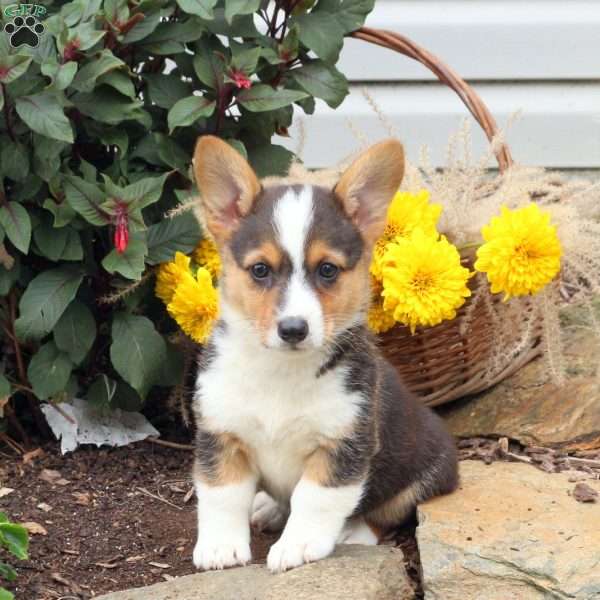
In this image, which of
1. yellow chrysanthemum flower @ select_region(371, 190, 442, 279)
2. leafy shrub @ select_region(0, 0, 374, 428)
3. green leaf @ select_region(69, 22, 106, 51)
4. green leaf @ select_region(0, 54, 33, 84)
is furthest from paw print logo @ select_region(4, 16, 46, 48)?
yellow chrysanthemum flower @ select_region(371, 190, 442, 279)

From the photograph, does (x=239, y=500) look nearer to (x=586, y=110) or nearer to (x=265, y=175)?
(x=265, y=175)

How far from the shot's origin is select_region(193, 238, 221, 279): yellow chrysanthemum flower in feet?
18.0

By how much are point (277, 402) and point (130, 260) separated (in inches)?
46.5

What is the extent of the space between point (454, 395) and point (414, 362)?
339 millimetres

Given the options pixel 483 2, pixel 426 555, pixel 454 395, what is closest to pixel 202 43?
pixel 454 395

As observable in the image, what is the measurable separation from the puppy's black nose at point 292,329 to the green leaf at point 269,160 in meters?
1.84

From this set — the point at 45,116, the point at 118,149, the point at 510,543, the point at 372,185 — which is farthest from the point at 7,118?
the point at 510,543

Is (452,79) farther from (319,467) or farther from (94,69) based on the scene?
(319,467)

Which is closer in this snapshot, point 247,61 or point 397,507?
point 397,507

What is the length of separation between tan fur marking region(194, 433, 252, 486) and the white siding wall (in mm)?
3971

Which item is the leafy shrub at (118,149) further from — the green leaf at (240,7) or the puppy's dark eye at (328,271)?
the puppy's dark eye at (328,271)

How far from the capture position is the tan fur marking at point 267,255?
4113 millimetres

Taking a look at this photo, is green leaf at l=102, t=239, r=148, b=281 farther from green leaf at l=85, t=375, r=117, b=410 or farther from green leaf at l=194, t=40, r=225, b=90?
green leaf at l=194, t=40, r=225, b=90

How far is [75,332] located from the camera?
17.5ft
